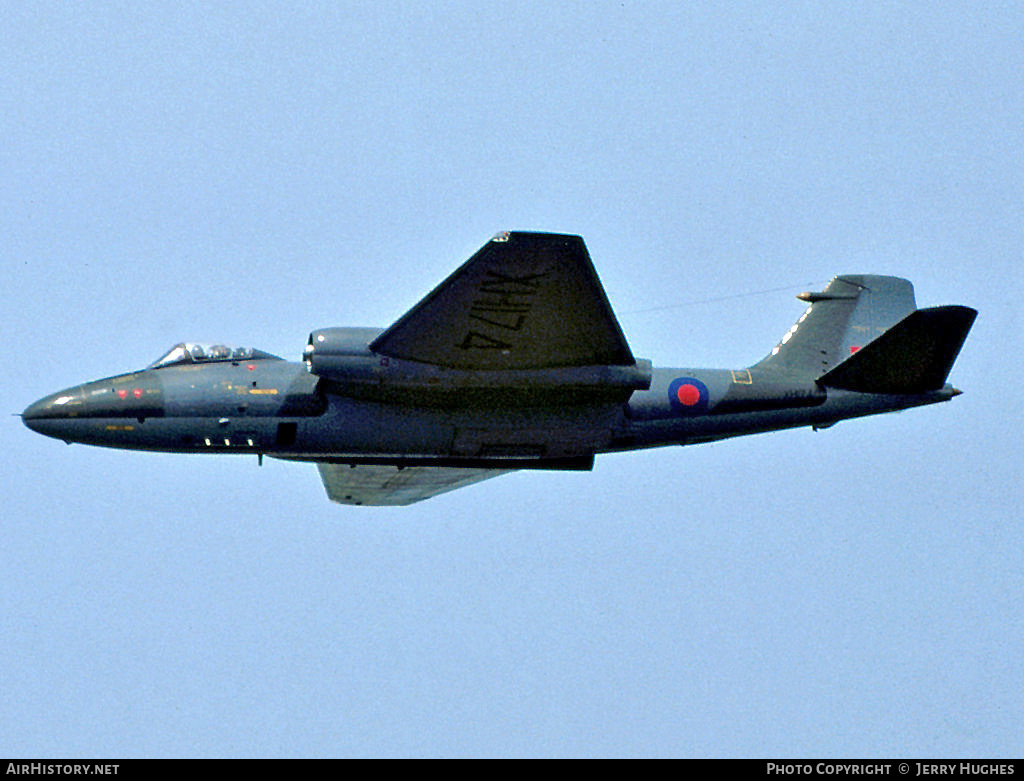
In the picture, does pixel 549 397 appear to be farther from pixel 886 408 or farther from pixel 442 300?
pixel 886 408

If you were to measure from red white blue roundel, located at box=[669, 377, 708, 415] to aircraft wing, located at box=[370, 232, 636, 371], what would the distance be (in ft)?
7.02

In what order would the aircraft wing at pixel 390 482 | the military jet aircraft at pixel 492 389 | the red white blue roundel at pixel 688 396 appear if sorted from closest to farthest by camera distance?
the military jet aircraft at pixel 492 389 → the red white blue roundel at pixel 688 396 → the aircraft wing at pixel 390 482

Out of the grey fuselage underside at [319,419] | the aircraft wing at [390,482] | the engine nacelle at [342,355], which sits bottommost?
the aircraft wing at [390,482]

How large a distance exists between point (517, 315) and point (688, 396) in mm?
4979

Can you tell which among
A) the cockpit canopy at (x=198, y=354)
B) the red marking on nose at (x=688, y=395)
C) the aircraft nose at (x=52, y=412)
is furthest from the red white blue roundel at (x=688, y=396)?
the aircraft nose at (x=52, y=412)

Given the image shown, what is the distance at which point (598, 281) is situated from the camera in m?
21.6

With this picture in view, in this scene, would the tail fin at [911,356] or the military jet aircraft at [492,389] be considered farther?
the tail fin at [911,356]

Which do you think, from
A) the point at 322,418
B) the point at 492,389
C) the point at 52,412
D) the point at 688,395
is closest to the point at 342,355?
the point at 322,418

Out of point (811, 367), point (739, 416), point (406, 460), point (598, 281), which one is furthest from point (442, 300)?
point (811, 367)

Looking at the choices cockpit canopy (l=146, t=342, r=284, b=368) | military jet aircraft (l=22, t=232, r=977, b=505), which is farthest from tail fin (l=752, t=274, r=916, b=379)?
cockpit canopy (l=146, t=342, r=284, b=368)

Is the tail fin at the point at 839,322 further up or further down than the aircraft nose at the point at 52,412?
further up

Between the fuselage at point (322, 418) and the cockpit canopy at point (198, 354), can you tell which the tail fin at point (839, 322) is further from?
the cockpit canopy at point (198, 354)

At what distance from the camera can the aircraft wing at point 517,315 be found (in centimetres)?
2119

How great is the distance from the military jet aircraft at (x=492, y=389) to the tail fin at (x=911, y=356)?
0.10 feet
